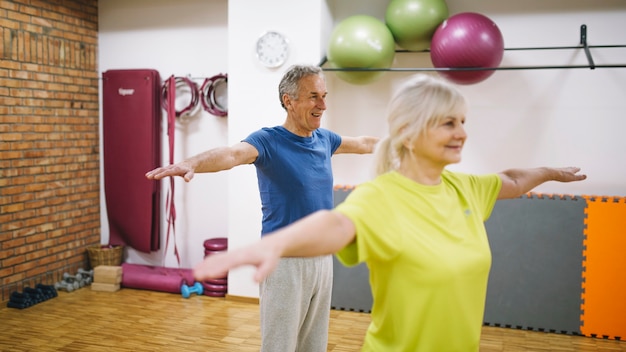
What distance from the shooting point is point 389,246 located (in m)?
1.28

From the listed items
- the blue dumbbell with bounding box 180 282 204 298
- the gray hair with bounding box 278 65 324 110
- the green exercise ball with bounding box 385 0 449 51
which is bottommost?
the blue dumbbell with bounding box 180 282 204 298

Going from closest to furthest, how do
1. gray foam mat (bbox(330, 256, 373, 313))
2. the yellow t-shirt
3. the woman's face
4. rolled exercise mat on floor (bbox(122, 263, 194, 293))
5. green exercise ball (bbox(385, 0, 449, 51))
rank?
1. the yellow t-shirt
2. the woman's face
3. green exercise ball (bbox(385, 0, 449, 51))
4. gray foam mat (bbox(330, 256, 373, 313))
5. rolled exercise mat on floor (bbox(122, 263, 194, 293))

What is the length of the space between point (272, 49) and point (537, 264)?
8.11 ft

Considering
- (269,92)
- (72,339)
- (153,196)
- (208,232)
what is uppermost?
A: (269,92)

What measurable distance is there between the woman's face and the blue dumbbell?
3.62m

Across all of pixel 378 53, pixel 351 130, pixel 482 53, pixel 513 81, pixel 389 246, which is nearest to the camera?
pixel 389 246

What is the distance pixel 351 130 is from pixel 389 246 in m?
3.40

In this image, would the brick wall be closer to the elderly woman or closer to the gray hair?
the gray hair

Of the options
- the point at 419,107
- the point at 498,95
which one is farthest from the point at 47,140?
the point at 419,107

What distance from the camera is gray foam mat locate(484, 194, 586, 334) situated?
3904 mm

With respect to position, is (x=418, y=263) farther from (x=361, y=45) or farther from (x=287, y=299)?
(x=361, y=45)

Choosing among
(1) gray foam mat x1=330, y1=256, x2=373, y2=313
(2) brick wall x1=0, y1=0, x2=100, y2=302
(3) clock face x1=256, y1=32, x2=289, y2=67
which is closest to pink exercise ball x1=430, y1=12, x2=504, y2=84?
(3) clock face x1=256, y1=32, x2=289, y2=67

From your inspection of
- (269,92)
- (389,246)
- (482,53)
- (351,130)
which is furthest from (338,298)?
(389,246)

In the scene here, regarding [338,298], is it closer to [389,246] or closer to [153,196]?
[153,196]
